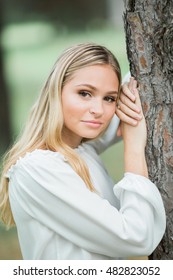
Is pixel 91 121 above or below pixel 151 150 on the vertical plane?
above

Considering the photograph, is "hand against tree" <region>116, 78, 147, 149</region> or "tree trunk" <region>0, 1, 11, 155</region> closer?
"hand against tree" <region>116, 78, 147, 149</region>

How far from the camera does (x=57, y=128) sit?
1915 mm

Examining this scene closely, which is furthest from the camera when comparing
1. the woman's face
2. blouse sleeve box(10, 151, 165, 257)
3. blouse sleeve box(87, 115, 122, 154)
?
blouse sleeve box(87, 115, 122, 154)

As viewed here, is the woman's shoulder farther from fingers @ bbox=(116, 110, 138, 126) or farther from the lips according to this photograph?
fingers @ bbox=(116, 110, 138, 126)

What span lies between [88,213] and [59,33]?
4074 millimetres

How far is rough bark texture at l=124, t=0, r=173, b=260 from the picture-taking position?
1.93 m

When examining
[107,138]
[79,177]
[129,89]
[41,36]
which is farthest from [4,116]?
[79,177]

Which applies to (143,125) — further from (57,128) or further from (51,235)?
(51,235)

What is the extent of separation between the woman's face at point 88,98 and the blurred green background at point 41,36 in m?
3.51

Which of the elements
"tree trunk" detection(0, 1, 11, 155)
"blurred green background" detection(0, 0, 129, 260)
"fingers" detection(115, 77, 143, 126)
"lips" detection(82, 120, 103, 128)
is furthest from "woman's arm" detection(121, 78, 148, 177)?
"tree trunk" detection(0, 1, 11, 155)

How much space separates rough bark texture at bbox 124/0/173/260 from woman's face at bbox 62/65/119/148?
0.11 metres

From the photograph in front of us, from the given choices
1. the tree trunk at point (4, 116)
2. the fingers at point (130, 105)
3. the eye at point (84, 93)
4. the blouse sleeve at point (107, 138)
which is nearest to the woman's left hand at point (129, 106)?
the fingers at point (130, 105)

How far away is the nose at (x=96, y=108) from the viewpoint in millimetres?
1903
